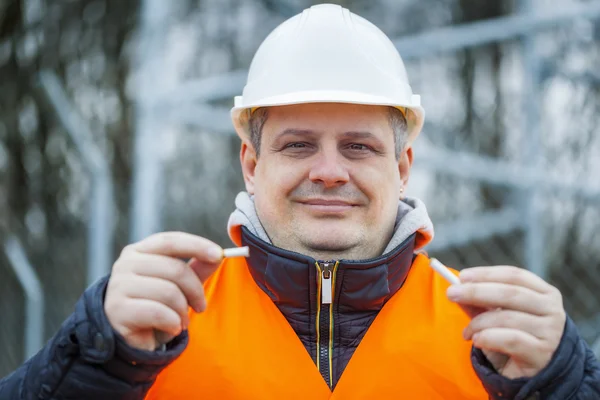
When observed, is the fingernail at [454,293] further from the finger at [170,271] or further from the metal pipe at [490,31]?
the metal pipe at [490,31]

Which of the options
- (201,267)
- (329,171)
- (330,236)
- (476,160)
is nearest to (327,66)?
(329,171)

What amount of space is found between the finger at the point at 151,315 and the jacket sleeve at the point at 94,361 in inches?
2.8

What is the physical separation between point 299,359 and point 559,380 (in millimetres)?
687

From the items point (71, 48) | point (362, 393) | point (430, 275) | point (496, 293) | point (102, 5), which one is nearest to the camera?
point (496, 293)

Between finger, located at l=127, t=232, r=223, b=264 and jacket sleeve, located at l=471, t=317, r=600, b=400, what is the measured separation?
2.21ft

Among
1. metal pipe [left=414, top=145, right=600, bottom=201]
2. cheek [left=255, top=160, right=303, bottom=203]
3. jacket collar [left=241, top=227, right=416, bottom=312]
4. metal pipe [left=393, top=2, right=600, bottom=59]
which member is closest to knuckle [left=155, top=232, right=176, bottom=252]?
jacket collar [left=241, top=227, right=416, bottom=312]

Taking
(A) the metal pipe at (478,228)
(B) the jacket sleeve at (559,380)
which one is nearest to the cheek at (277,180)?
(B) the jacket sleeve at (559,380)

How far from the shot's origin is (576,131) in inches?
203

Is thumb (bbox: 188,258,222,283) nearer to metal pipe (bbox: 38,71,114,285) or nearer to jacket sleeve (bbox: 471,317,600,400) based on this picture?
jacket sleeve (bbox: 471,317,600,400)

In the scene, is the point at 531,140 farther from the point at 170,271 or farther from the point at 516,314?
the point at 170,271

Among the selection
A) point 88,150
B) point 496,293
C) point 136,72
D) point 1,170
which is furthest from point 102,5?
point 496,293

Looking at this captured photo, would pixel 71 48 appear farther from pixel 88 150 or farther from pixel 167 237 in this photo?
pixel 167 237

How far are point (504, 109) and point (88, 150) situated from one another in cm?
406

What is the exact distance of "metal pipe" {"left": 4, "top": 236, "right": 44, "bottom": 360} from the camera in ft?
12.9
